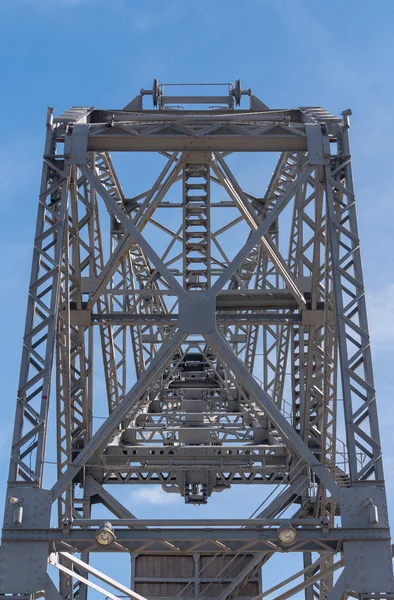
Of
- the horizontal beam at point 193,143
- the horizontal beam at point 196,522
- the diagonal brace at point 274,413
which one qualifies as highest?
the horizontal beam at point 193,143

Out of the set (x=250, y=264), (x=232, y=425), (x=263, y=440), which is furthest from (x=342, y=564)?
(x=250, y=264)

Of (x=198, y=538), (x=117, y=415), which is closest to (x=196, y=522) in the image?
(x=198, y=538)

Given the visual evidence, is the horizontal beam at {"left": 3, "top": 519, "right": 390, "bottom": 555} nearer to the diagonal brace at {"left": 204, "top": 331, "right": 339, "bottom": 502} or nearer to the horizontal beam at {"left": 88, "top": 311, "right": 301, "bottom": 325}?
the diagonal brace at {"left": 204, "top": 331, "right": 339, "bottom": 502}

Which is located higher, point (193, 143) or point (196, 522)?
point (193, 143)

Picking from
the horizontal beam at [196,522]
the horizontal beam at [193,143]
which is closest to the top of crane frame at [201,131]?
the horizontal beam at [193,143]

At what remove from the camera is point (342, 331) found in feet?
69.2

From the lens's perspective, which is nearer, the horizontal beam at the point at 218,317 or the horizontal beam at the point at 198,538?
the horizontal beam at the point at 198,538

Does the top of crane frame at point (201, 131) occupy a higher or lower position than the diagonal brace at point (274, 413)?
higher

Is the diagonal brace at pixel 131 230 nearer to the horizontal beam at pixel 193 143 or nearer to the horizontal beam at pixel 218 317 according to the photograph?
the horizontal beam at pixel 193 143

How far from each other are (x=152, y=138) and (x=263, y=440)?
11054 millimetres

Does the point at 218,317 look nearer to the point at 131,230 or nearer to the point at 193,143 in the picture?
the point at 131,230

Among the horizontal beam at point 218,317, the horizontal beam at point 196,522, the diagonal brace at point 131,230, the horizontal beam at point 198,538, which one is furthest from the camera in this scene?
the horizontal beam at point 218,317

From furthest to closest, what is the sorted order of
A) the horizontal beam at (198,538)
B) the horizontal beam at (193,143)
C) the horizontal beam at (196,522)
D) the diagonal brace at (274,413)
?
the horizontal beam at (193,143), the diagonal brace at (274,413), the horizontal beam at (196,522), the horizontal beam at (198,538)

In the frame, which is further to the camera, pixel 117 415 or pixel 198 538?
pixel 117 415
